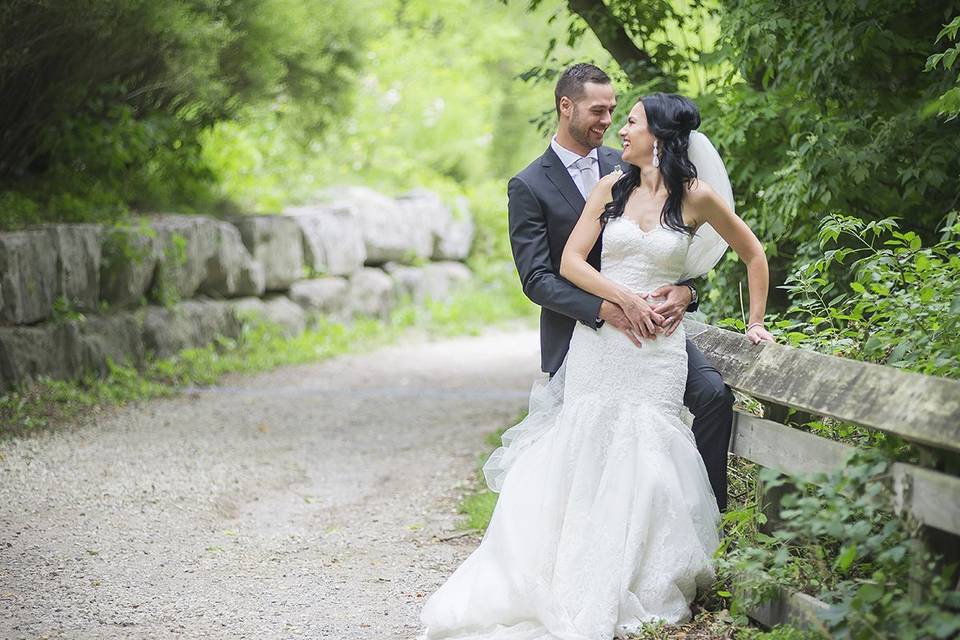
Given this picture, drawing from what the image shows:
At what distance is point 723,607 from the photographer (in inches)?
161

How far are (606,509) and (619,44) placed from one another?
4.06 metres

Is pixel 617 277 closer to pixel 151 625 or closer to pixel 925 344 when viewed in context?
pixel 925 344

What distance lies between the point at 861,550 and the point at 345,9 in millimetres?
10932

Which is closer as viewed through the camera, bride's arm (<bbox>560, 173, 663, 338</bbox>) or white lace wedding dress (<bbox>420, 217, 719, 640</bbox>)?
white lace wedding dress (<bbox>420, 217, 719, 640</bbox>)

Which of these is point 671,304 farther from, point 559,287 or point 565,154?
point 565,154

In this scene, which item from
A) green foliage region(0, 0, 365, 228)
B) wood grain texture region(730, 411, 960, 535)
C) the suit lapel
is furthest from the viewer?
green foliage region(0, 0, 365, 228)

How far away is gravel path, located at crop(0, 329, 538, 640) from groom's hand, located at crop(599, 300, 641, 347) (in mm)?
1396

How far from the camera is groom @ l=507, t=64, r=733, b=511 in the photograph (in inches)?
161

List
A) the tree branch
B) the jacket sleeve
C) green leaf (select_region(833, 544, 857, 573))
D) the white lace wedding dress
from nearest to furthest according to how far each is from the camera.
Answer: green leaf (select_region(833, 544, 857, 573)), the white lace wedding dress, the jacket sleeve, the tree branch

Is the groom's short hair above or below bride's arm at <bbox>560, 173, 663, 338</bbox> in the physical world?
above

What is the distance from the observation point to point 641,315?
405 cm

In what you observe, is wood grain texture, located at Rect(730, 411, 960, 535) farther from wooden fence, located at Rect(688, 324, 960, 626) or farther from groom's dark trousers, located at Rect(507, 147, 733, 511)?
groom's dark trousers, located at Rect(507, 147, 733, 511)

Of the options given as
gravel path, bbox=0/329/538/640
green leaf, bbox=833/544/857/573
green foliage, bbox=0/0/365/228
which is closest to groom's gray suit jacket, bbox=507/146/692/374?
gravel path, bbox=0/329/538/640

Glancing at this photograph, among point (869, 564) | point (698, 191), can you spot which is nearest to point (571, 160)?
point (698, 191)
